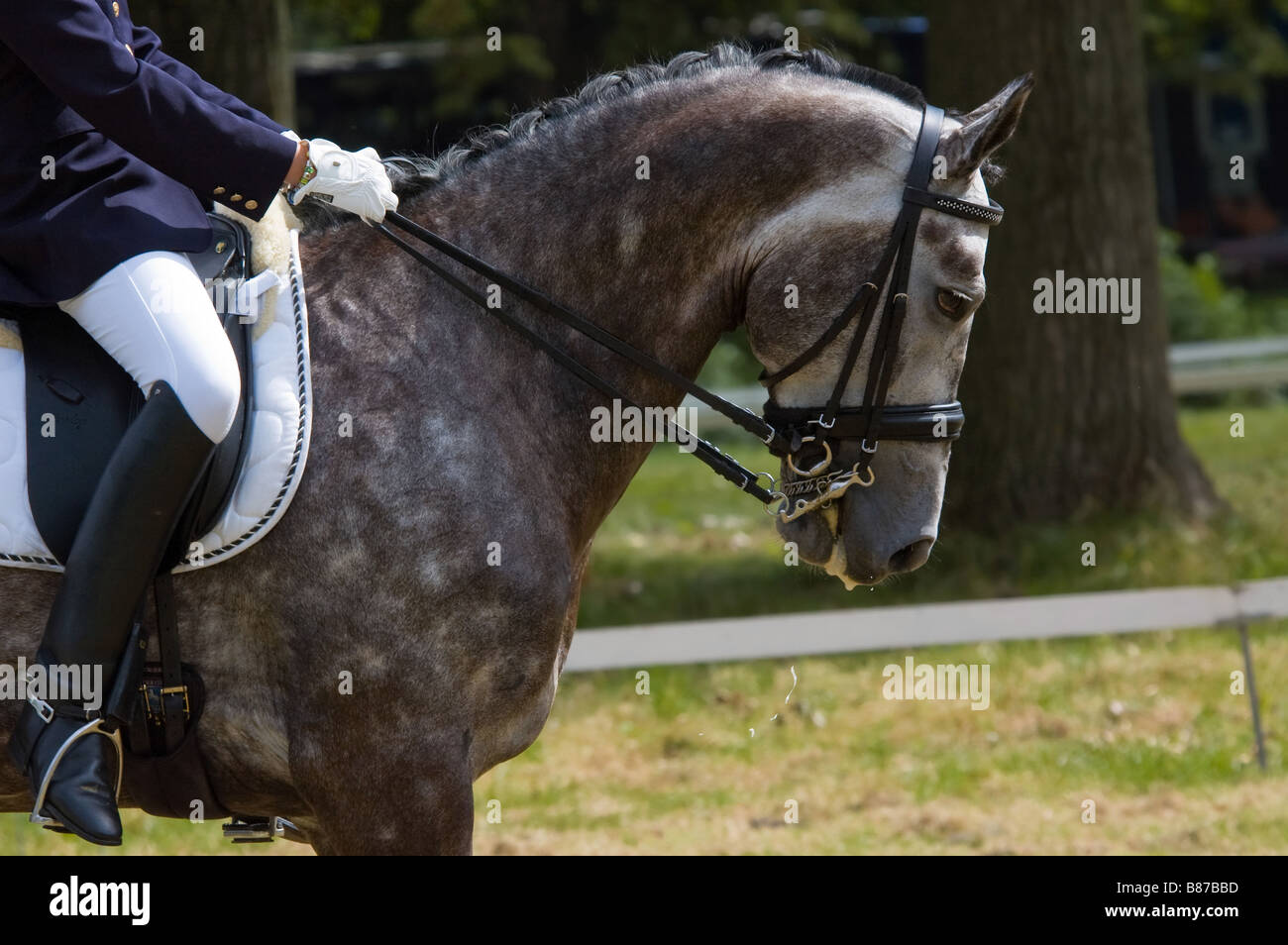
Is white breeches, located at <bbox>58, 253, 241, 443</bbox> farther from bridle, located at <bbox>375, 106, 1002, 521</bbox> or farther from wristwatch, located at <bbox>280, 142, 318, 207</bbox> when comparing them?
bridle, located at <bbox>375, 106, 1002, 521</bbox>

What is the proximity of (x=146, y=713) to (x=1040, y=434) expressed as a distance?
7.09 m

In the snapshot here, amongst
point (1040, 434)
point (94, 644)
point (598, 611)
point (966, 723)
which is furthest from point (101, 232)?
point (1040, 434)

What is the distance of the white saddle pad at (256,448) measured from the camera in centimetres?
287

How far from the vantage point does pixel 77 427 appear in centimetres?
292

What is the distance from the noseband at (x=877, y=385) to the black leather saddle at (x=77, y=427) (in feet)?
3.81

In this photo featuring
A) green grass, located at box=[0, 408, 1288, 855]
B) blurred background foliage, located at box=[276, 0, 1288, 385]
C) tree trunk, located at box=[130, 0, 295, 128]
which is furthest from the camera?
blurred background foliage, located at box=[276, 0, 1288, 385]

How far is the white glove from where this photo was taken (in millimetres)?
2996

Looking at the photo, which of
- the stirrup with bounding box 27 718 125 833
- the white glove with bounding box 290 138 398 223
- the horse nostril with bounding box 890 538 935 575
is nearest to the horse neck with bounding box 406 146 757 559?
the white glove with bounding box 290 138 398 223

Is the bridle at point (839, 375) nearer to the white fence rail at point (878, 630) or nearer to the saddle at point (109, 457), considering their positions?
the saddle at point (109, 457)

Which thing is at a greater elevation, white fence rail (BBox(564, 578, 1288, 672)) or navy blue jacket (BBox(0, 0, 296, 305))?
navy blue jacket (BBox(0, 0, 296, 305))

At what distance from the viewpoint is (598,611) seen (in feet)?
29.6

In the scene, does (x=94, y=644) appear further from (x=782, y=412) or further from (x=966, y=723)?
(x=966, y=723)

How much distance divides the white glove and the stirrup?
1134 mm

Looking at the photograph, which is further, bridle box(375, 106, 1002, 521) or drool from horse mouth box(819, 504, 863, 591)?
drool from horse mouth box(819, 504, 863, 591)
